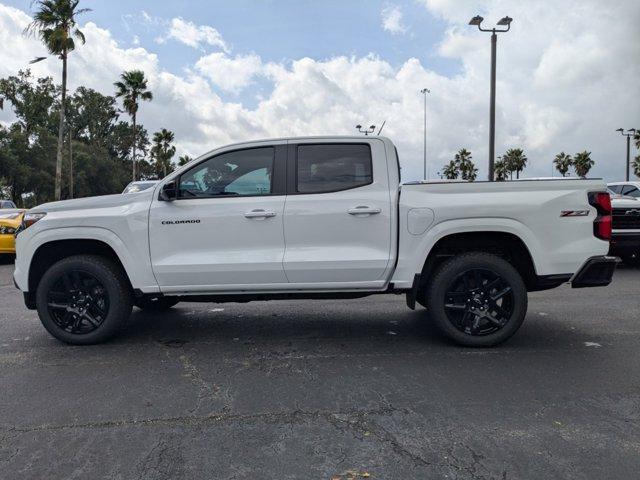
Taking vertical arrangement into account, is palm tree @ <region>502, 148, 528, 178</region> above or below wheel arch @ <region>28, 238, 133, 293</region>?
above

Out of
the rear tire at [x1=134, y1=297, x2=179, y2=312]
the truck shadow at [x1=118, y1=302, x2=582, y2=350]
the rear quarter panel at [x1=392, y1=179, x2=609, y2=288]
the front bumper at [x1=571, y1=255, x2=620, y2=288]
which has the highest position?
the rear quarter panel at [x1=392, y1=179, x2=609, y2=288]

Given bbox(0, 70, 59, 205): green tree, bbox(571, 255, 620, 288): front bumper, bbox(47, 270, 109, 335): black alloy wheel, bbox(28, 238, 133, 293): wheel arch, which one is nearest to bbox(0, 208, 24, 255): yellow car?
bbox(28, 238, 133, 293): wheel arch

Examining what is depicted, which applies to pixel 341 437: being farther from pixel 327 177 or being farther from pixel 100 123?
pixel 100 123

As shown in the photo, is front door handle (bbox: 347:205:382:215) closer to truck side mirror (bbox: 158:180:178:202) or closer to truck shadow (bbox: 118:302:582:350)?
truck shadow (bbox: 118:302:582:350)

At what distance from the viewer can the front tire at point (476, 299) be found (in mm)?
4641

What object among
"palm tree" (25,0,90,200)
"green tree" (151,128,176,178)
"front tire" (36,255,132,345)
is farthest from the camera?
"green tree" (151,128,176,178)

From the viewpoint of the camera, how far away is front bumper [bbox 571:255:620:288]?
4.55 meters

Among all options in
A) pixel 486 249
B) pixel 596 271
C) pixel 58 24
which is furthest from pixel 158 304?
pixel 58 24

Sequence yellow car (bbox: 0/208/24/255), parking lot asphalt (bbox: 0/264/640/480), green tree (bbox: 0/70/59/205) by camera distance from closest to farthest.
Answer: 1. parking lot asphalt (bbox: 0/264/640/480)
2. yellow car (bbox: 0/208/24/255)
3. green tree (bbox: 0/70/59/205)

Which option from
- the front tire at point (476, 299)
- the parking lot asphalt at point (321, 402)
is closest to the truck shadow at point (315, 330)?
the parking lot asphalt at point (321, 402)

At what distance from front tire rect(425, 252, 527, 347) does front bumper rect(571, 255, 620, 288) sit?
51 centimetres

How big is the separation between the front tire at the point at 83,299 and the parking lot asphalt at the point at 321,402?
0.19 meters

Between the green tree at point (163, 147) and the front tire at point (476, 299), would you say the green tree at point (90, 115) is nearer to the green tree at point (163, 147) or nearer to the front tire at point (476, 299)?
the green tree at point (163, 147)

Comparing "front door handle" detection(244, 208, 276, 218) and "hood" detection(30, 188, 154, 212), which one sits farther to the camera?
"hood" detection(30, 188, 154, 212)
